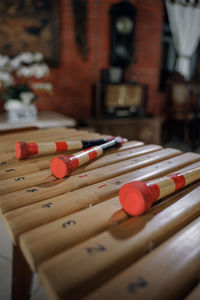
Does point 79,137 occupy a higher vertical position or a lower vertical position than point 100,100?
lower

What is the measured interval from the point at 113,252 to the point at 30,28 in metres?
3.48

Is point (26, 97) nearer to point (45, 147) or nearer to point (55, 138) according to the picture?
point (55, 138)

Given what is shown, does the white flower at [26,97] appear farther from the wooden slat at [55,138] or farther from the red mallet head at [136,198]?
the red mallet head at [136,198]

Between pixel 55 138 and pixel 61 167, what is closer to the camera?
pixel 61 167

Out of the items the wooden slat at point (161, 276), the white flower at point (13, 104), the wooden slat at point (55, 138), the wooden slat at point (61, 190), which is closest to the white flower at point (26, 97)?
the white flower at point (13, 104)

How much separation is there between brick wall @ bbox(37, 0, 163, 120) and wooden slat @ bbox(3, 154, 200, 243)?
294 cm

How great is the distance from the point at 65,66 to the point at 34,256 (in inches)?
137

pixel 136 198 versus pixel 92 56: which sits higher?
pixel 92 56

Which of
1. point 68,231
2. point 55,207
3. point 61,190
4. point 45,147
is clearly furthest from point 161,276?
point 45,147

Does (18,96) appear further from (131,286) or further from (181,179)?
(131,286)

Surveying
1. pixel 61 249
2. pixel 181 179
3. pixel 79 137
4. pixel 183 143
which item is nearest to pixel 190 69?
pixel 183 143

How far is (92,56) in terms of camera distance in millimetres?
3691

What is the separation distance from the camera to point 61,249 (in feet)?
2.03

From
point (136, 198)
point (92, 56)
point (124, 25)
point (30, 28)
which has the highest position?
point (124, 25)
